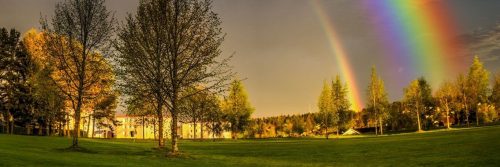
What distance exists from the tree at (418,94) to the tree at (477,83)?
1651cm

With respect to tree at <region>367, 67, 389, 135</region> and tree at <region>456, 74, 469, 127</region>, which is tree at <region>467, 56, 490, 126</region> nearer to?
tree at <region>456, 74, 469, 127</region>

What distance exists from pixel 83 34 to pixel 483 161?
35.3m

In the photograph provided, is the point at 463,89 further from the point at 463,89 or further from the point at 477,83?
the point at 477,83

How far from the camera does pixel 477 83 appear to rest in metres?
108

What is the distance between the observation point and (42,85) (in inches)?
2400

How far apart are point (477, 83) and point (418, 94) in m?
20.7

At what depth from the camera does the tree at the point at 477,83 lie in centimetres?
10644

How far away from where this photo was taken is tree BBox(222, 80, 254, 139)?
112 metres

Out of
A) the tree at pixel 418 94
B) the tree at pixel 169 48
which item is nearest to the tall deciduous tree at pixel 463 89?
the tree at pixel 418 94

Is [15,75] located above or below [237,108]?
above

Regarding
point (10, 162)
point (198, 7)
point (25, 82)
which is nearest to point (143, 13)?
point (198, 7)

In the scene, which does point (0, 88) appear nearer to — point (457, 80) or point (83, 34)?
point (83, 34)

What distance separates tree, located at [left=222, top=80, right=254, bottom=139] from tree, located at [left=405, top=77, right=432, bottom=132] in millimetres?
47165

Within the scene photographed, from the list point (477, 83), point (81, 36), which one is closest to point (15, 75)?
point (81, 36)
